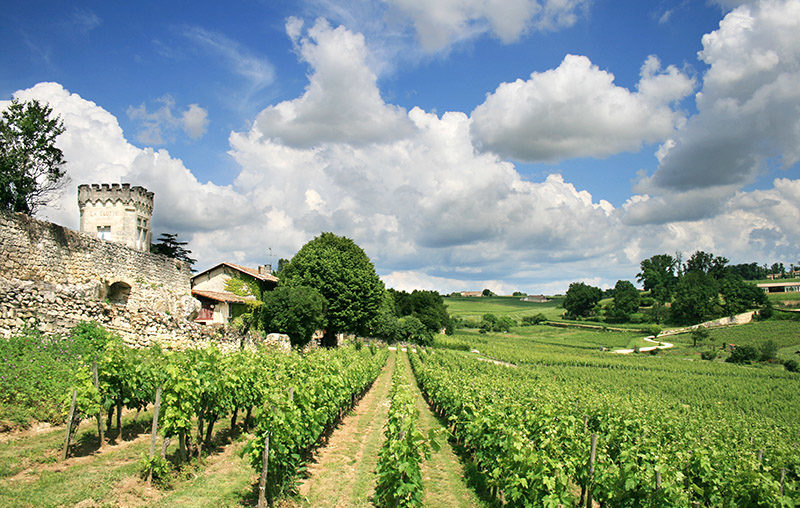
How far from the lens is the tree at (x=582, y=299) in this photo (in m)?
105

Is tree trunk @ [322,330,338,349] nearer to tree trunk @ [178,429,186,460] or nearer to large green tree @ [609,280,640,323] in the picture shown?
tree trunk @ [178,429,186,460]

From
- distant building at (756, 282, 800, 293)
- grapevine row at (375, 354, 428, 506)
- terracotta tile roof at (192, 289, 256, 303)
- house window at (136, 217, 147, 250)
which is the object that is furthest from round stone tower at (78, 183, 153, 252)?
distant building at (756, 282, 800, 293)

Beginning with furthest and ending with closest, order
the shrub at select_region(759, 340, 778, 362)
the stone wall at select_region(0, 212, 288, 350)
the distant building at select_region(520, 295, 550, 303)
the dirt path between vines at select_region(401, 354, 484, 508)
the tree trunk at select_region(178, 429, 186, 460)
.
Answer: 1. the distant building at select_region(520, 295, 550, 303)
2. the shrub at select_region(759, 340, 778, 362)
3. the stone wall at select_region(0, 212, 288, 350)
4. the dirt path between vines at select_region(401, 354, 484, 508)
5. the tree trunk at select_region(178, 429, 186, 460)

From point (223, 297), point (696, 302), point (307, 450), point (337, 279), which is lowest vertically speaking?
point (307, 450)

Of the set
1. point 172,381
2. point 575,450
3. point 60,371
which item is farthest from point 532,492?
point 60,371

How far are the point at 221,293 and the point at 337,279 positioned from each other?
9.53 m

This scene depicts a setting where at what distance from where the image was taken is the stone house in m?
29.1

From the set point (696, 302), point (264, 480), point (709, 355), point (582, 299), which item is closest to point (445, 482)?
point (264, 480)

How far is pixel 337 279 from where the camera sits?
37.3 metres

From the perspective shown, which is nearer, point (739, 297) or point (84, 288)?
point (84, 288)

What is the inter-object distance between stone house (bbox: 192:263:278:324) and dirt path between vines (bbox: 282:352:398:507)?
1746 cm

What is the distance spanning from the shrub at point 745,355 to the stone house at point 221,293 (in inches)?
2116

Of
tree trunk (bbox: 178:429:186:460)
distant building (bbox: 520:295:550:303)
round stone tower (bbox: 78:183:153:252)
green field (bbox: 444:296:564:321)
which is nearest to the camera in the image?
tree trunk (bbox: 178:429:186:460)

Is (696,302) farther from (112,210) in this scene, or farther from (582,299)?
(112,210)
